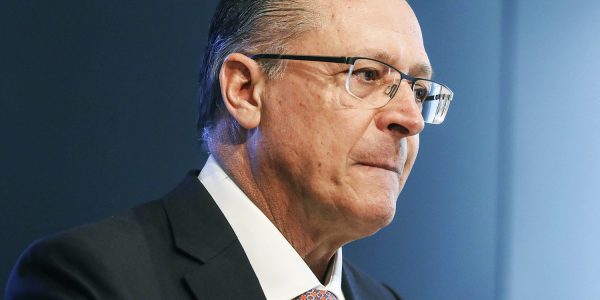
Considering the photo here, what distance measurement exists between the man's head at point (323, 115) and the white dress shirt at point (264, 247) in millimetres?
43

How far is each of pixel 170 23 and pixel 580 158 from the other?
114cm

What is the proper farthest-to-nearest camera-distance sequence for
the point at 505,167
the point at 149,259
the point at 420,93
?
the point at 505,167 < the point at 420,93 < the point at 149,259

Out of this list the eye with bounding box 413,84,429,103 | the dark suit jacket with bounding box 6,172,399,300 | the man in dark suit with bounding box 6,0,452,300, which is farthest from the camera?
the eye with bounding box 413,84,429,103

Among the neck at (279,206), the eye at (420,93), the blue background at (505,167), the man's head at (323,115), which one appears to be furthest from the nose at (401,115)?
the blue background at (505,167)

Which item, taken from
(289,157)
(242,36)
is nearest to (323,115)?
(289,157)

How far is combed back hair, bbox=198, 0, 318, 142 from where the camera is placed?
141 centimetres

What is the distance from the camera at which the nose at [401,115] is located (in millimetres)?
1365

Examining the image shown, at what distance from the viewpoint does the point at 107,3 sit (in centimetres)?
168

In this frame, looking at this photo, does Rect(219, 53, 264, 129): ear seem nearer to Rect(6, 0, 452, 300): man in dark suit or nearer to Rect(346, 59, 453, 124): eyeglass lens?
Rect(6, 0, 452, 300): man in dark suit

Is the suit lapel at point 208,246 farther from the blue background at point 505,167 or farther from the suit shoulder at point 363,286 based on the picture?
the blue background at point 505,167

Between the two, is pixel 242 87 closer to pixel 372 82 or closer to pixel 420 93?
pixel 372 82

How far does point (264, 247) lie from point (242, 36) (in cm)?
40

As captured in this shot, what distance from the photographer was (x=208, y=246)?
1316 mm

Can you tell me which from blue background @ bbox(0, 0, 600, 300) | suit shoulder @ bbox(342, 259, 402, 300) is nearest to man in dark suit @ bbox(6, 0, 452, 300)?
suit shoulder @ bbox(342, 259, 402, 300)
